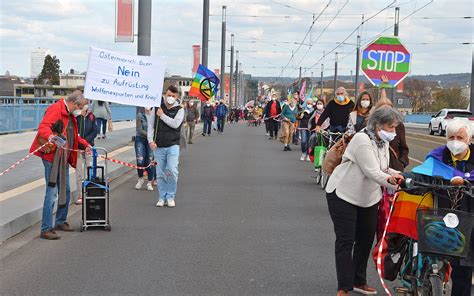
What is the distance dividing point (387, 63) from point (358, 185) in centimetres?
1067

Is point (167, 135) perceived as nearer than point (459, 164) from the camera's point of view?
No

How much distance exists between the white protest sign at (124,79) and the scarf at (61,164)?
1.23m

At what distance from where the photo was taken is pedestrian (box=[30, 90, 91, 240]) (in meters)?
7.95

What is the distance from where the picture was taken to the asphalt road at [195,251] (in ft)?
20.4

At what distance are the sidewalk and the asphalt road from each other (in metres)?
0.54

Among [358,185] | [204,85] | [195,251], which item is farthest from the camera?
[204,85]

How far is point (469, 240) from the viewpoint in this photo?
4.77 meters

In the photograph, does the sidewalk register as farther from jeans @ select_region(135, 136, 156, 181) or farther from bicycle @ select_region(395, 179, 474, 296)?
bicycle @ select_region(395, 179, 474, 296)

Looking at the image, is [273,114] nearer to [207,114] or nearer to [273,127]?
[273,127]

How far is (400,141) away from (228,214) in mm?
3046

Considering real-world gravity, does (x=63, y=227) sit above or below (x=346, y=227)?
below

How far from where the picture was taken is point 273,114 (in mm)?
28234

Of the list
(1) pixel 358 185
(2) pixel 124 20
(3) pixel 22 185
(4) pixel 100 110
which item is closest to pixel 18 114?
(4) pixel 100 110

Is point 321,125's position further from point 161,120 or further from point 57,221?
point 57,221
